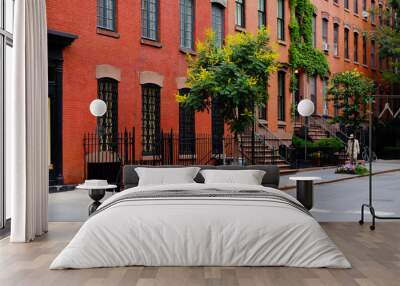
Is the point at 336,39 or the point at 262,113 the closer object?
the point at 262,113

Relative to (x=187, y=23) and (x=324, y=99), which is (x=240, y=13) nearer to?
(x=187, y=23)

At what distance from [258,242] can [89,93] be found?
8.33 m

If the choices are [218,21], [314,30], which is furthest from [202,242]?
[314,30]

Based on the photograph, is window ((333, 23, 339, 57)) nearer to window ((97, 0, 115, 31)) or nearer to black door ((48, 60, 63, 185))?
window ((97, 0, 115, 31))

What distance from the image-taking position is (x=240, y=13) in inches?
685

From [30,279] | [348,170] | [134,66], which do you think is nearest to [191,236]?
[30,279]

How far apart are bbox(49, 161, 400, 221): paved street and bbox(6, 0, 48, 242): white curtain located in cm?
190

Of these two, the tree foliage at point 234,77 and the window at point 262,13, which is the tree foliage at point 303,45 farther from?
the tree foliage at point 234,77

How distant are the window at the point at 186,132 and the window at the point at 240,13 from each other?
3748mm

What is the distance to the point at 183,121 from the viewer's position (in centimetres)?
1502

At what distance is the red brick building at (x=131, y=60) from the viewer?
12.3 metres

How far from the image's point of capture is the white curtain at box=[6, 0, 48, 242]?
21.4 ft

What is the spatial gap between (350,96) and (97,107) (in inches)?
437

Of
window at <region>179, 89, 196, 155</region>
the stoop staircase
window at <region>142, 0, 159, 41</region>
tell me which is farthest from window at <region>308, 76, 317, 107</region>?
window at <region>142, 0, 159, 41</region>
